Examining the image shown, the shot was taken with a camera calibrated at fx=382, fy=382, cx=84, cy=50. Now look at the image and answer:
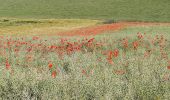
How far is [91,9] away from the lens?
70.5 metres

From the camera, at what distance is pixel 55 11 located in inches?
2825

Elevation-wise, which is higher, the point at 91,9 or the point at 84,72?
the point at 84,72

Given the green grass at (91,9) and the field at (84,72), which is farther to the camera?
the green grass at (91,9)

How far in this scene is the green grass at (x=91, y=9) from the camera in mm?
62934

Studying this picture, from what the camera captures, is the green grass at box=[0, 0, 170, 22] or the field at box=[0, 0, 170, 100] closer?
the field at box=[0, 0, 170, 100]

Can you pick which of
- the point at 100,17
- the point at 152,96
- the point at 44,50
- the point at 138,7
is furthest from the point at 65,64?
the point at 138,7

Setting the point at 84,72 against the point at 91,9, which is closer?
the point at 84,72

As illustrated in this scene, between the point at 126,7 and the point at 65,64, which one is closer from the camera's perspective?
the point at 65,64

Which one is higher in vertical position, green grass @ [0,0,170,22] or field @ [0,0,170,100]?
field @ [0,0,170,100]

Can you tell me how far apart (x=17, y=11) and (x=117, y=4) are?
1940 cm

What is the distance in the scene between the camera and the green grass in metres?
62.9

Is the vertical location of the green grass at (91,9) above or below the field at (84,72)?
below

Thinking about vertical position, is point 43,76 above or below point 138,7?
above

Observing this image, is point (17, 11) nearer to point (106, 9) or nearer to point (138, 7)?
point (106, 9)
